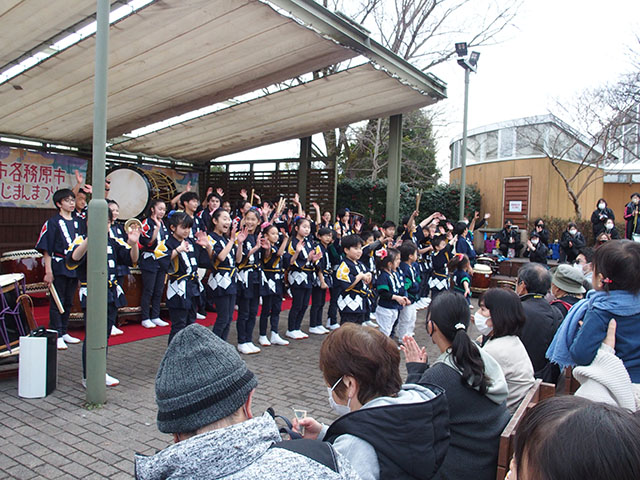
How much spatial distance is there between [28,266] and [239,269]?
11.7 feet

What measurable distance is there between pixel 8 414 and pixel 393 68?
7110 mm

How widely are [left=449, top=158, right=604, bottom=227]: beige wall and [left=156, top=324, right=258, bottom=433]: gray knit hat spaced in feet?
59.3

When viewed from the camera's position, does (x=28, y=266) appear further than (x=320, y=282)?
No

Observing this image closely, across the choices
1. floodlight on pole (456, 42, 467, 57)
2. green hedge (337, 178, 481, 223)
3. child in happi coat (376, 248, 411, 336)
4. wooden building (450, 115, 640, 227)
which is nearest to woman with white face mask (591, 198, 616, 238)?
wooden building (450, 115, 640, 227)

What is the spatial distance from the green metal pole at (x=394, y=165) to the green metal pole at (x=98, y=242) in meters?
8.39

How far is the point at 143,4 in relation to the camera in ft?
17.6

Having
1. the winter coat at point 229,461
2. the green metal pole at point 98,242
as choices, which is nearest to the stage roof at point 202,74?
the green metal pole at point 98,242

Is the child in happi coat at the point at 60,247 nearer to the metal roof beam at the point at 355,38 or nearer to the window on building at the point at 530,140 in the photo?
the metal roof beam at the point at 355,38

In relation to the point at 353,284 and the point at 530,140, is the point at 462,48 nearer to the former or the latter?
the point at 530,140

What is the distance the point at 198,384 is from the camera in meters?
1.31

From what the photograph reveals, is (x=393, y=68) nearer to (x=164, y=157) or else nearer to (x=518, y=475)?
(x=164, y=157)

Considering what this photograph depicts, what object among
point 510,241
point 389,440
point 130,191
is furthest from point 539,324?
point 510,241

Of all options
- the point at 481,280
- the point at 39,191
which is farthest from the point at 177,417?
the point at 481,280

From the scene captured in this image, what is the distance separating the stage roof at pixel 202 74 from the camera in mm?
5719
